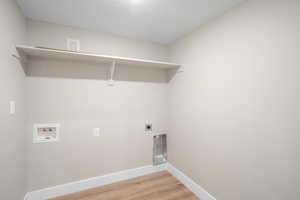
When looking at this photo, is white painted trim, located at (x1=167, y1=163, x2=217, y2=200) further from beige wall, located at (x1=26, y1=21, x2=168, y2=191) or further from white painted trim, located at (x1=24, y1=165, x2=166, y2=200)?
beige wall, located at (x1=26, y1=21, x2=168, y2=191)

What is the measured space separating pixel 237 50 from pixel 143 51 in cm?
140

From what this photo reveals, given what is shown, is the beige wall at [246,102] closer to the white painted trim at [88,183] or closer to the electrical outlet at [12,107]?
the white painted trim at [88,183]

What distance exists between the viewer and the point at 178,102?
7.22 ft

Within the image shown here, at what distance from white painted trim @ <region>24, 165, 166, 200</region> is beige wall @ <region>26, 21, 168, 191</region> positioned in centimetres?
7

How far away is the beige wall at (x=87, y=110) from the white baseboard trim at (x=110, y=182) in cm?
8

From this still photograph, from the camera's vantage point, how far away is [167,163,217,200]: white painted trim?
A: 5.55 feet

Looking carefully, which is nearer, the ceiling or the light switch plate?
the ceiling

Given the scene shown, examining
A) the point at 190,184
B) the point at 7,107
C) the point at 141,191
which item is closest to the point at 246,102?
the point at 190,184

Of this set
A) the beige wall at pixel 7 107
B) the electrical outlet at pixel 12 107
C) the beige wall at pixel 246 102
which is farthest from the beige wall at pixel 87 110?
the beige wall at pixel 246 102

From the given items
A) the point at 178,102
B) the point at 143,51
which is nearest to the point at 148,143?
the point at 178,102

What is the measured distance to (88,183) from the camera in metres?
1.89

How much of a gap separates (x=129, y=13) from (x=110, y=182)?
2.38 metres

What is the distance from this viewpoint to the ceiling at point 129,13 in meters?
1.35

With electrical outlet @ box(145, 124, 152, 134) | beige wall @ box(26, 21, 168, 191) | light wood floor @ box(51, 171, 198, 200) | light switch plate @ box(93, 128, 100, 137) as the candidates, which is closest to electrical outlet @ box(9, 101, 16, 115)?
beige wall @ box(26, 21, 168, 191)
